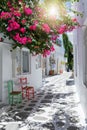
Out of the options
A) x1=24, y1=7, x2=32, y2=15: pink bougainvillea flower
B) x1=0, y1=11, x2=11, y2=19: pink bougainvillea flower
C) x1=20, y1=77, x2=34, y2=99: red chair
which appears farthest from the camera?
x1=20, y1=77, x2=34, y2=99: red chair

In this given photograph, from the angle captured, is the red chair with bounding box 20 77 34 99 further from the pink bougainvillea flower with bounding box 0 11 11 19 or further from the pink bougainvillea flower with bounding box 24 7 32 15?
the pink bougainvillea flower with bounding box 0 11 11 19

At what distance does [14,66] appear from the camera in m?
10.0

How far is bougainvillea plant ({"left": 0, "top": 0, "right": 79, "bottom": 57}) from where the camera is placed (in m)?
5.36

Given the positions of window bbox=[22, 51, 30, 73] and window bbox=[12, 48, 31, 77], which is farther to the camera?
window bbox=[22, 51, 30, 73]

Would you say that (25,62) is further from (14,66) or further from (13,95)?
(13,95)

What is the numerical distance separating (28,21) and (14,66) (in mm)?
4019

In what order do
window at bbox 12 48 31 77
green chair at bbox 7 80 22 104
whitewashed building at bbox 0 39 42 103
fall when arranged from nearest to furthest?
green chair at bbox 7 80 22 104
whitewashed building at bbox 0 39 42 103
window at bbox 12 48 31 77

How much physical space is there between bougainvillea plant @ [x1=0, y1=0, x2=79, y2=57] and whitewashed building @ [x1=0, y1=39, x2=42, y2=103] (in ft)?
6.03

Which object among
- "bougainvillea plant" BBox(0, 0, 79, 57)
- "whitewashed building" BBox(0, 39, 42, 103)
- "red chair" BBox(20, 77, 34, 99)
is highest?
"bougainvillea plant" BBox(0, 0, 79, 57)

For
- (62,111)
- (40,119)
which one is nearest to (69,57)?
(62,111)

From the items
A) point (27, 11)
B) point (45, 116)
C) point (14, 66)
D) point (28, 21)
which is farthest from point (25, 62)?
point (27, 11)

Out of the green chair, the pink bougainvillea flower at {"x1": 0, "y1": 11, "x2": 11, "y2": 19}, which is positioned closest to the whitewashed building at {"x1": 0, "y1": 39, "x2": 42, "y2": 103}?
the green chair

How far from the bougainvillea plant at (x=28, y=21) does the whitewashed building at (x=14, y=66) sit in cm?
184

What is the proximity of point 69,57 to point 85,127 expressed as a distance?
1220 cm
